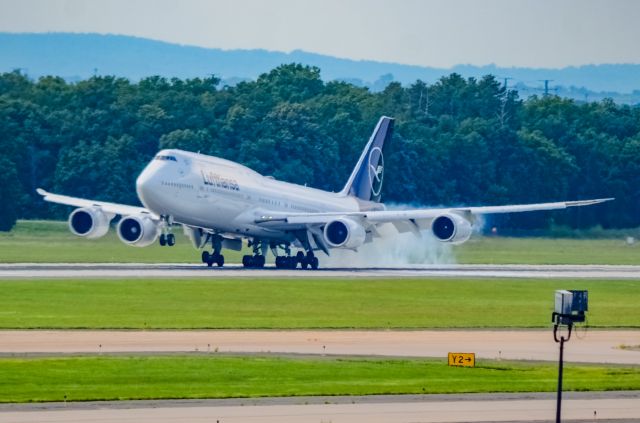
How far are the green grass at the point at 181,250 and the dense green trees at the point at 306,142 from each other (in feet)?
14.7

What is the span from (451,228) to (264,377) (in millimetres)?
46205

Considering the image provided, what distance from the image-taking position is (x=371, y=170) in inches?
3979

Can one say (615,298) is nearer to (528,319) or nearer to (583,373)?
(528,319)

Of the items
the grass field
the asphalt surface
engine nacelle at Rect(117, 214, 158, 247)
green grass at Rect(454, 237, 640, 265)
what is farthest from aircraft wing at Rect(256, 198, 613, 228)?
the grass field

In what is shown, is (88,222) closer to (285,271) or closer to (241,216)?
(241,216)

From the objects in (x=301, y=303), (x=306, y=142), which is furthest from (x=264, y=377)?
(x=306, y=142)

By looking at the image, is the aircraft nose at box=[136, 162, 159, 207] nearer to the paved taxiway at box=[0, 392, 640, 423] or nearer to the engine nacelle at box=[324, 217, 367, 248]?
the engine nacelle at box=[324, 217, 367, 248]

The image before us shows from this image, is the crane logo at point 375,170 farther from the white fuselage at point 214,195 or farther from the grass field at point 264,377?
the grass field at point 264,377

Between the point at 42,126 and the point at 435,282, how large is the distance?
218 ft

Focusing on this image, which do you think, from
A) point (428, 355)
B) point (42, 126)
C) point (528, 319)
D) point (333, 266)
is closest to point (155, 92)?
point (42, 126)

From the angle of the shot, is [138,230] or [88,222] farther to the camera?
[88,222]

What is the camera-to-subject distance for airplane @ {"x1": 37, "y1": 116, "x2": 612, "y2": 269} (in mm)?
84000

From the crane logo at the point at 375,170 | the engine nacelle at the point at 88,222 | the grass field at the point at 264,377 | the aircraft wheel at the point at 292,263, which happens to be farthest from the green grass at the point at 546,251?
the grass field at the point at 264,377

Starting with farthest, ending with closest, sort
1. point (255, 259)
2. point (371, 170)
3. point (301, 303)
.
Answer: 1. point (371, 170)
2. point (255, 259)
3. point (301, 303)
